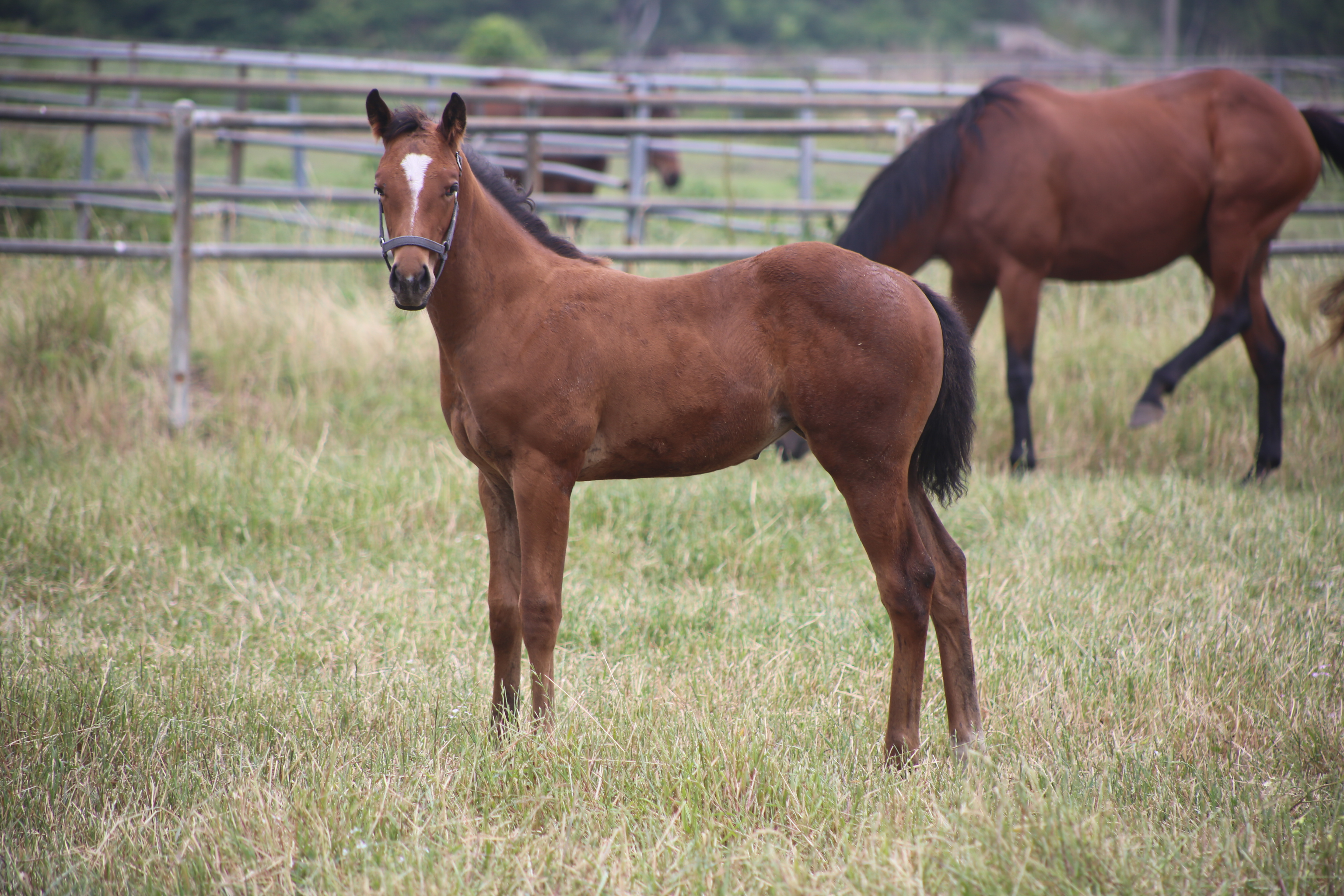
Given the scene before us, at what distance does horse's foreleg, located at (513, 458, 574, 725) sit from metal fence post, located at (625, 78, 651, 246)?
4671mm

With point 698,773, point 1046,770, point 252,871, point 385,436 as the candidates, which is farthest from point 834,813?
point 385,436

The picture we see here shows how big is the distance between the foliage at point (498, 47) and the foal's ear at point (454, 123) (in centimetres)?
2132

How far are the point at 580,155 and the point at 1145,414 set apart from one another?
21.3 feet

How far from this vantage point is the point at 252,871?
2213mm

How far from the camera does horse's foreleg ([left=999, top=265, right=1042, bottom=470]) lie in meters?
5.54

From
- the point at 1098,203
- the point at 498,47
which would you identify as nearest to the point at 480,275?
the point at 1098,203

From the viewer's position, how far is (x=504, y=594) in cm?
289

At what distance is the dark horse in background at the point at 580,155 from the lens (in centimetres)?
1109

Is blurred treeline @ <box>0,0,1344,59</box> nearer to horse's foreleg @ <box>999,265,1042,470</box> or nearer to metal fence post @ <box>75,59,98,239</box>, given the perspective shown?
A: metal fence post @ <box>75,59,98,239</box>

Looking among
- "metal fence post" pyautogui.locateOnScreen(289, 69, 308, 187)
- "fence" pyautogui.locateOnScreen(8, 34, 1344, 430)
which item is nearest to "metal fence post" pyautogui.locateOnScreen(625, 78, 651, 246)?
"fence" pyautogui.locateOnScreen(8, 34, 1344, 430)

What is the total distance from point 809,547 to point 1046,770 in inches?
77.4

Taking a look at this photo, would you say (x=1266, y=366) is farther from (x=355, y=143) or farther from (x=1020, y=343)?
(x=355, y=143)

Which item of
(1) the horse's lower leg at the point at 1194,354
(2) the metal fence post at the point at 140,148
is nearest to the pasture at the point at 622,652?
(1) the horse's lower leg at the point at 1194,354

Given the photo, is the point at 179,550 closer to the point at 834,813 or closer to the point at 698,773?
the point at 698,773
